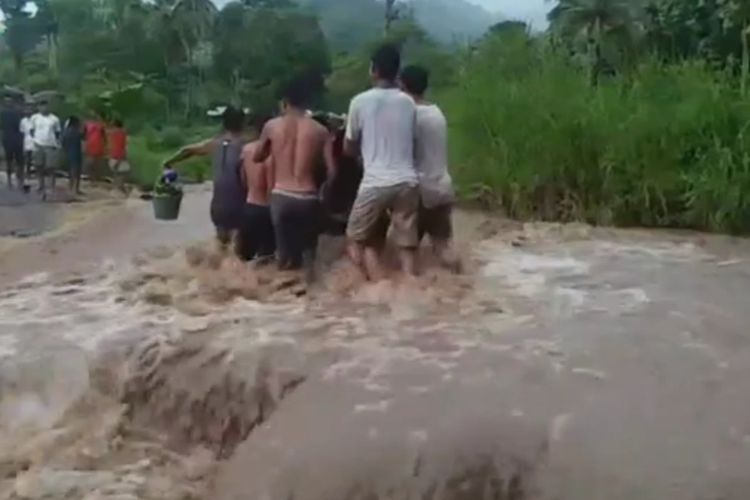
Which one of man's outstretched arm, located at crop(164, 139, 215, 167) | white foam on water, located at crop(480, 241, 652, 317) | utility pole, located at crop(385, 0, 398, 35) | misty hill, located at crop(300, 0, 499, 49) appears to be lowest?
white foam on water, located at crop(480, 241, 652, 317)

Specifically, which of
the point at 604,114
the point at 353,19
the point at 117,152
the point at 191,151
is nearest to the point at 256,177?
the point at 191,151

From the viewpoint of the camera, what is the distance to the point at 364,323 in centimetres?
729

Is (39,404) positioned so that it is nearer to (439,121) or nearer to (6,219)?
(439,121)

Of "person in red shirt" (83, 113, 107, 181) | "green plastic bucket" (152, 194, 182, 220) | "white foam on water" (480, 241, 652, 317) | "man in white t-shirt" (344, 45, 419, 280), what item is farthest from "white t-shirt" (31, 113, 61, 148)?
"man in white t-shirt" (344, 45, 419, 280)

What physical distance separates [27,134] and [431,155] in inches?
452

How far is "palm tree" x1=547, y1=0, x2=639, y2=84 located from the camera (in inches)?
992

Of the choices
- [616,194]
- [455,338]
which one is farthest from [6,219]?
[455,338]

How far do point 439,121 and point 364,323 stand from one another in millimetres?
1641

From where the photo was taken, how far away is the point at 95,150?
799 inches

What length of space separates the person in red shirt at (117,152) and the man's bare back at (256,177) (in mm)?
11811

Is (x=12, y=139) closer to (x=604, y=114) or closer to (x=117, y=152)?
(x=117, y=152)

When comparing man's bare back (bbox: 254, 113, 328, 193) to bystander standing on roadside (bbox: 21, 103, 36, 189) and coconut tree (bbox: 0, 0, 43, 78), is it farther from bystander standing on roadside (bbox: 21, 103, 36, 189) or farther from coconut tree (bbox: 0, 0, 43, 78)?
coconut tree (bbox: 0, 0, 43, 78)

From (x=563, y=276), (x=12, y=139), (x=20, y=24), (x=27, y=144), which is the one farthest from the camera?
(x=20, y=24)

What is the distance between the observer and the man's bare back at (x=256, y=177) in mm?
8461
